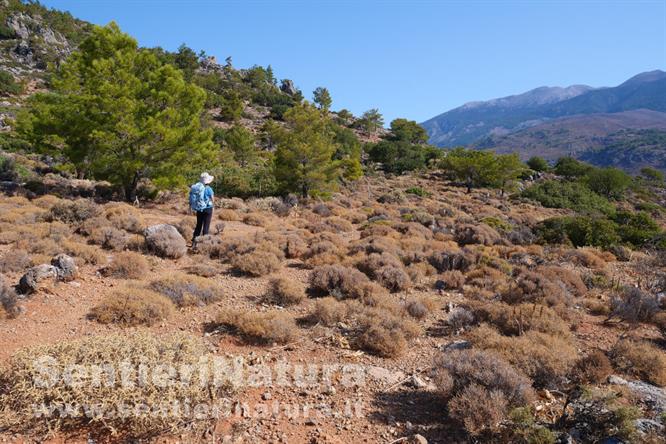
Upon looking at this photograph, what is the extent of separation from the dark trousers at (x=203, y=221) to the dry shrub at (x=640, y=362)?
8663mm

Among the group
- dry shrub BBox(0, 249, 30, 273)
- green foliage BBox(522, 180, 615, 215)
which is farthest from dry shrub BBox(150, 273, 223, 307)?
green foliage BBox(522, 180, 615, 215)

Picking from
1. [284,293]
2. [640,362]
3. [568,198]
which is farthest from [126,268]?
[568,198]

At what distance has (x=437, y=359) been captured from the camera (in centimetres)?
452

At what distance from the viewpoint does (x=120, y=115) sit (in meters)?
14.4

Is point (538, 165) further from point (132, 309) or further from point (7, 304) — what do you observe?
point (7, 304)

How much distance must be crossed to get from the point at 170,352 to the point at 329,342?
7.54 ft

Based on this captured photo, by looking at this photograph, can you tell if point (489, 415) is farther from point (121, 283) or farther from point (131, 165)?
point (131, 165)

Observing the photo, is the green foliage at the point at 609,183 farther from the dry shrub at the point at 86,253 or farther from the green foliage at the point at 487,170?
the dry shrub at the point at 86,253

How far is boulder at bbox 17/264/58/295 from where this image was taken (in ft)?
19.1

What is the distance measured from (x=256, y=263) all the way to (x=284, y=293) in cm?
176

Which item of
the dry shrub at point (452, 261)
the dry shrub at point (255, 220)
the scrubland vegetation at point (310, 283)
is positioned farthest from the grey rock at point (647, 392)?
the dry shrub at point (255, 220)

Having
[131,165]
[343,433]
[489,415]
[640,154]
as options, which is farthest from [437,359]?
[640,154]

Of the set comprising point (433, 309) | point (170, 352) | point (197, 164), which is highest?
point (197, 164)

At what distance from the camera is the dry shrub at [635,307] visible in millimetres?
6663
